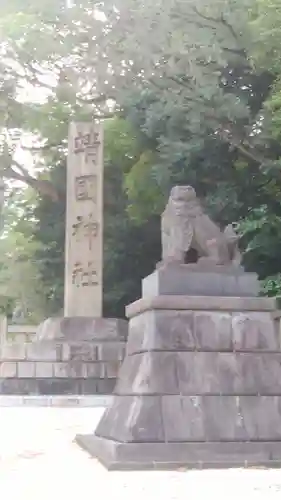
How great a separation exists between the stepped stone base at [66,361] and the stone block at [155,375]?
6.47m

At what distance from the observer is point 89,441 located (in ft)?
17.8

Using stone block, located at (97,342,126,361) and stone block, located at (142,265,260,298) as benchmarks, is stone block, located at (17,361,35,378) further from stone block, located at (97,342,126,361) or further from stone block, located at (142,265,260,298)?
stone block, located at (142,265,260,298)

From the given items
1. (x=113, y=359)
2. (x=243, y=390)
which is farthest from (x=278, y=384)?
(x=113, y=359)

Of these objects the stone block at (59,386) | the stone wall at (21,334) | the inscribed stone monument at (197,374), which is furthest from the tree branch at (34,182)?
the inscribed stone monument at (197,374)

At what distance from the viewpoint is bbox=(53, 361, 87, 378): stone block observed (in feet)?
37.2

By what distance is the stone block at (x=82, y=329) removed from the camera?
11.8 metres

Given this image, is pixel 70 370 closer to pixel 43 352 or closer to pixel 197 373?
pixel 43 352

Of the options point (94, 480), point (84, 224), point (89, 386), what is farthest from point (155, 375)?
point (84, 224)

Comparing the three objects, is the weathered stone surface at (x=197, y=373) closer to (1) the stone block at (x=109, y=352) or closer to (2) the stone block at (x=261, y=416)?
(2) the stone block at (x=261, y=416)

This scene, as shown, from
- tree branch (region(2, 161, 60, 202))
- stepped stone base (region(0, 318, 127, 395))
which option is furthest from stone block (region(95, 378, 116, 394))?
tree branch (region(2, 161, 60, 202))

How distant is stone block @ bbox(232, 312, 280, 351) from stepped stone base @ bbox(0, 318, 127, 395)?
6.64 metres

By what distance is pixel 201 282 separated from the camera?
17.2 ft

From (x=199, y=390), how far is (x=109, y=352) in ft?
22.5

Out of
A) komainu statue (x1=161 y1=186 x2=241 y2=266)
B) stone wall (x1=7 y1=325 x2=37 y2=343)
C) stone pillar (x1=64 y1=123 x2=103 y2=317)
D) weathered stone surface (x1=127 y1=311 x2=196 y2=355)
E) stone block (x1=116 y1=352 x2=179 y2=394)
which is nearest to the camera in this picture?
stone block (x1=116 y1=352 x2=179 y2=394)
